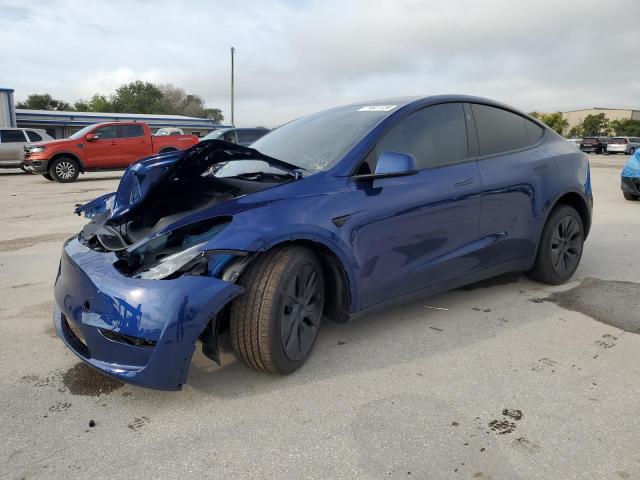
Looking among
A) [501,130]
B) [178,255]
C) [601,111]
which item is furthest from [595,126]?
[178,255]

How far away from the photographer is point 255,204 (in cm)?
257

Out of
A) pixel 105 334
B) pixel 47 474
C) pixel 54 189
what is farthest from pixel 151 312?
pixel 54 189

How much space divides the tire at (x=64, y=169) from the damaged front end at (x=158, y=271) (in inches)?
499

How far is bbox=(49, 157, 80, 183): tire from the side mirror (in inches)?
535

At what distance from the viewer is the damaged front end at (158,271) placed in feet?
7.34

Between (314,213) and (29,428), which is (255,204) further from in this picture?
(29,428)

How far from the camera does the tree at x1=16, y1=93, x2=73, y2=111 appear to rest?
6975 cm

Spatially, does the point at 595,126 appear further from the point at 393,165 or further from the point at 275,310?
the point at 275,310

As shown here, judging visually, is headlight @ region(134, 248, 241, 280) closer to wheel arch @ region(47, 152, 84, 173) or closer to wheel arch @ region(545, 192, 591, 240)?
wheel arch @ region(545, 192, 591, 240)

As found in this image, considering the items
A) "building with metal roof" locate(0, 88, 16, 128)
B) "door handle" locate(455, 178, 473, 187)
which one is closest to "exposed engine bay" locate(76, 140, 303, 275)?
"door handle" locate(455, 178, 473, 187)

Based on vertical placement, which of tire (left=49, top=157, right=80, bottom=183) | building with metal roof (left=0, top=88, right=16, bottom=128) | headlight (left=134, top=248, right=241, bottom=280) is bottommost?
headlight (left=134, top=248, right=241, bottom=280)

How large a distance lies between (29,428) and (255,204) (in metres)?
1.44

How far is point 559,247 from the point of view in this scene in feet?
14.0

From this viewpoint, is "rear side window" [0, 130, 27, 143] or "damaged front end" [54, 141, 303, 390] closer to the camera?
"damaged front end" [54, 141, 303, 390]
